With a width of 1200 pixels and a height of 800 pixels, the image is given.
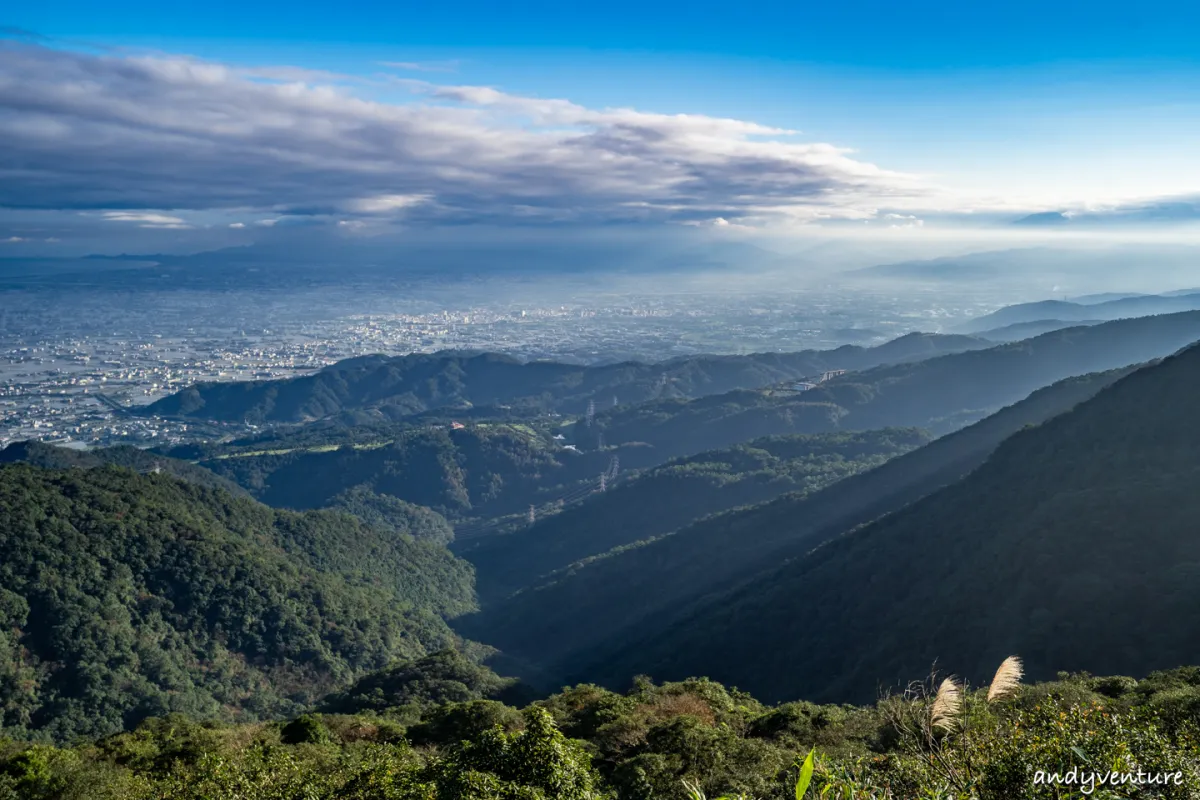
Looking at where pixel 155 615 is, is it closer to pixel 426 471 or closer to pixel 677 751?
pixel 677 751

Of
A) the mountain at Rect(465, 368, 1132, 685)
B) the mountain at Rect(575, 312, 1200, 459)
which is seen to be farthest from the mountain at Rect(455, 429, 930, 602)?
the mountain at Rect(575, 312, 1200, 459)

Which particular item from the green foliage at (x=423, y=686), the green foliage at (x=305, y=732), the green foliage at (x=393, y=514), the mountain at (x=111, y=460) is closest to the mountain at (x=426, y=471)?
the green foliage at (x=393, y=514)

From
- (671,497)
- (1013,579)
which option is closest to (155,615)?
(1013,579)

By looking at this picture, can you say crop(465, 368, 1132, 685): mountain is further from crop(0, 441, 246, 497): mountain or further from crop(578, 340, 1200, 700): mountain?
crop(0, 441, 246, 497): mountain

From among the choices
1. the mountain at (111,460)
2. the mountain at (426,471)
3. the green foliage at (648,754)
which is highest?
the green foliage at (648,754)

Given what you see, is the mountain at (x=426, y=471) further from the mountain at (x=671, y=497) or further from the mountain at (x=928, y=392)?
the mountain at (x=671, y=497)

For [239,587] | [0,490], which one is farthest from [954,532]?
[0,490]

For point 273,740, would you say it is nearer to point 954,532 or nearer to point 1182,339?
point 954,532
